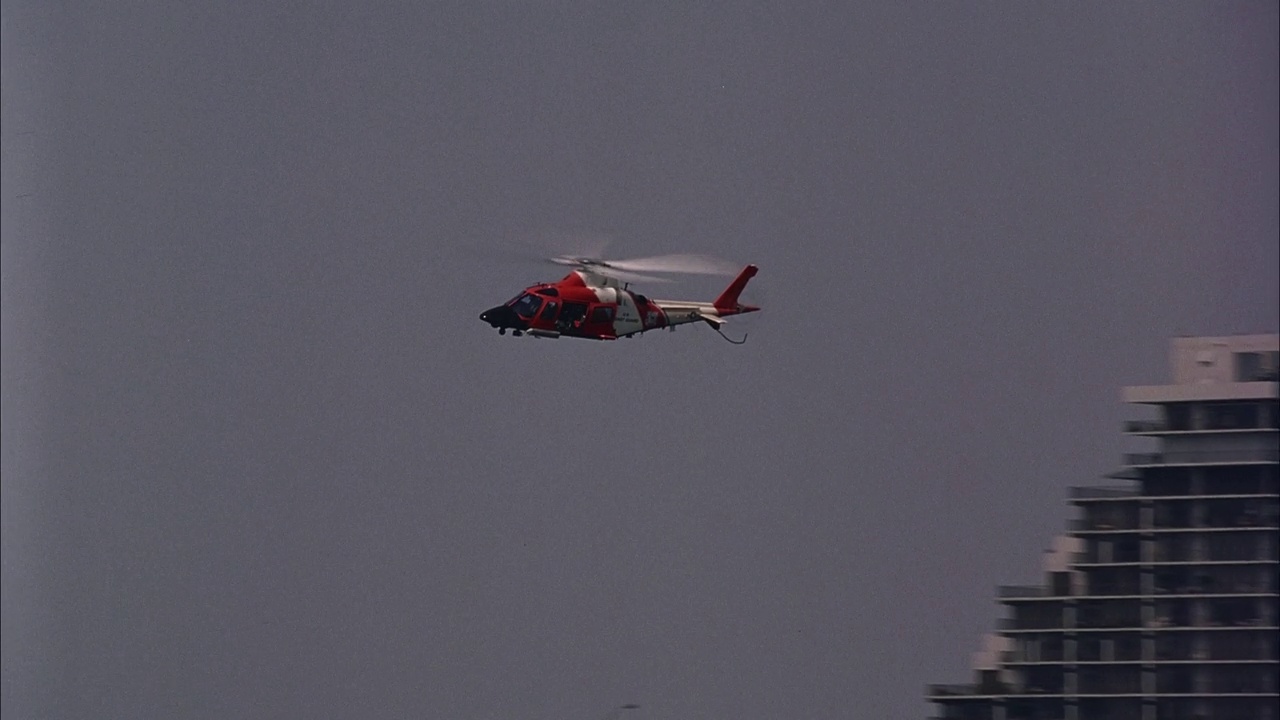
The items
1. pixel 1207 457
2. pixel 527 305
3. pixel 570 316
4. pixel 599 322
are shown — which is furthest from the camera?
pixel 1207 457

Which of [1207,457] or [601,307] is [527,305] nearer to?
[601,307]

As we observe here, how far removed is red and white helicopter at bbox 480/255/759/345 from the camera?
3312 centimetres

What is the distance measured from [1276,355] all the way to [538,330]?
1483cm

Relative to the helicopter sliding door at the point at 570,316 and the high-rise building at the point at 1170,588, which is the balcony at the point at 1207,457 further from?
the helicopter sliding door at the point at 570,316

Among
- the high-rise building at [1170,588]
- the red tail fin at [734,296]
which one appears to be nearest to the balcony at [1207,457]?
the high-rise building at [1170,588]

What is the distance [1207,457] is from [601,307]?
18.1 m

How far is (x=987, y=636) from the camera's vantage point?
4722 cm

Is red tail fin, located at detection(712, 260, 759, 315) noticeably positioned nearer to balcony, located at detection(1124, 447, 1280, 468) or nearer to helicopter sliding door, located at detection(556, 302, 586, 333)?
helicopter sliding door, located at detection(556, 302, 586, 333)

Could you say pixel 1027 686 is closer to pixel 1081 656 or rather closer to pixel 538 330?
pixel 1081 656

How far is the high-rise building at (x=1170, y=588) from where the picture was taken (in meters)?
43.9

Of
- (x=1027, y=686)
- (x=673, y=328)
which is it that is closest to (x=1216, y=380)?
(x=1027, y=686)

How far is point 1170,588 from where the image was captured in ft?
151

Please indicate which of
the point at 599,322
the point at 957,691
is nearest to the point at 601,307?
the point at 599,322

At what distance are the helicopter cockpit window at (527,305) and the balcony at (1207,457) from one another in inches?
754
